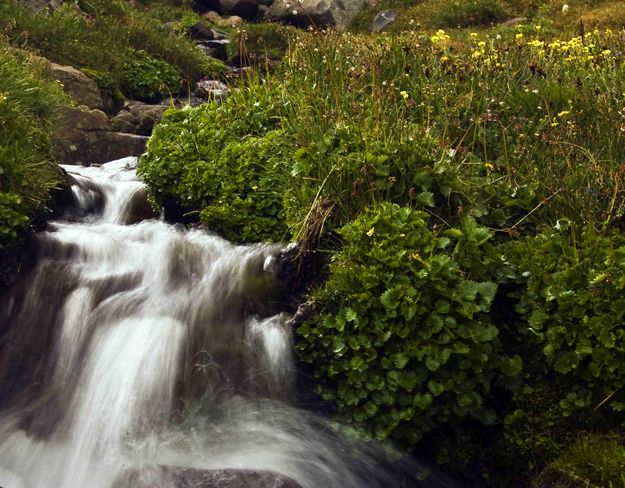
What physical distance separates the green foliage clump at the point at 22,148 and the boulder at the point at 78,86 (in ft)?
8.50

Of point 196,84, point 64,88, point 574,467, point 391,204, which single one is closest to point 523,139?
point 391,204

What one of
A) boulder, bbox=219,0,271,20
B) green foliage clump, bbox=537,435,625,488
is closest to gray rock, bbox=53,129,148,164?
green foliage clump, bbox=537,435,625,488

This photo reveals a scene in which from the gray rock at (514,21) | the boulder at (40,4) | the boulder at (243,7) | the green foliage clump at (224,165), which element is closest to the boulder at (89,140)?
the green foliage clump at (224,165)

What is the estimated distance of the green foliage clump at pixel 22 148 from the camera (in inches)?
259

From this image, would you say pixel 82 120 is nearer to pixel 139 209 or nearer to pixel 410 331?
pixel 139 209

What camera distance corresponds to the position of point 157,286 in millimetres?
6492

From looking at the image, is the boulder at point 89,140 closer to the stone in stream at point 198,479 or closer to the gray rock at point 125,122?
the gray rock at point 125,122

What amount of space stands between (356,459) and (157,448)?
54.8 inches

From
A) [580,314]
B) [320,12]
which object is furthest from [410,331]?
[320,12]

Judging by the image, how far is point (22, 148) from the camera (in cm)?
729

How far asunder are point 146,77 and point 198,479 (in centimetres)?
1055

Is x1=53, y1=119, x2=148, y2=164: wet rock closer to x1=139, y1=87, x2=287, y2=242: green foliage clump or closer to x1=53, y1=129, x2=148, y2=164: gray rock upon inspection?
x1=53, y1=129, x2=148, y2=164: gray rock

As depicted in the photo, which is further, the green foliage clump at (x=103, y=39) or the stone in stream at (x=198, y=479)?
the green foliage clump at (x=103, y=39)

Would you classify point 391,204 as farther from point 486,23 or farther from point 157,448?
point 486,23
